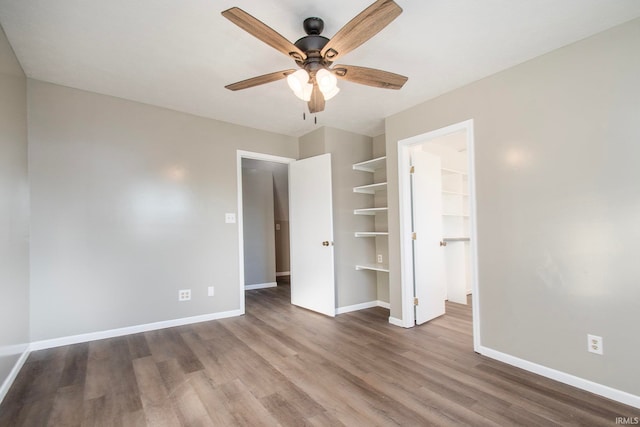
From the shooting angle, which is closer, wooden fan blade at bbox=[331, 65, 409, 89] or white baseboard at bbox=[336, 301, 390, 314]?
wooden fan blade at bbox=[331, 65, 409, 89]

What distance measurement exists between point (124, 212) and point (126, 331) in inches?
50.1

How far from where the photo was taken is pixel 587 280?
2.05 metres

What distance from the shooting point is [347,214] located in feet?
13.1

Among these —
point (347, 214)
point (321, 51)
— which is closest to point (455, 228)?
point (347, 214)

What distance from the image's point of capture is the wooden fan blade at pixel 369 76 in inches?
74.1

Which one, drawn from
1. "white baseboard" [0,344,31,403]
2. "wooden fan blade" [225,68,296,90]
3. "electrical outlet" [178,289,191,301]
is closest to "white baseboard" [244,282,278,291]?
"electrical outlet" [178,289,191,301]

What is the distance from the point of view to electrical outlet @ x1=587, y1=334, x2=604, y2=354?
1.98 m

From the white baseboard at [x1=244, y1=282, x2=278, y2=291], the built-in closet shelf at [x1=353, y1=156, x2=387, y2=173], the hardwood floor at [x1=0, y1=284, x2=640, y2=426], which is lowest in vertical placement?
the white baseboard at [x1=244, y1=282, x2=278, y2=291]

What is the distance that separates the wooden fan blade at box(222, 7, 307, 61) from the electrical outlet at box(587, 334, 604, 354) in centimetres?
275

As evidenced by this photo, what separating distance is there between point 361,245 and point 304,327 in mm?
1418

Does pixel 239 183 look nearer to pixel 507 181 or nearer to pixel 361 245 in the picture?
pixel 361 245

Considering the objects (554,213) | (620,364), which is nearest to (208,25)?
(554,213)

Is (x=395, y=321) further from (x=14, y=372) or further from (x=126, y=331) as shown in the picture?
(x=14, y=372)

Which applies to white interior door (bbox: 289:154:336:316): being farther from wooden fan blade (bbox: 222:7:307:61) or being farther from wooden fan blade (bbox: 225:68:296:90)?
wooden fan blade (bbox: 222:7:307:61)
